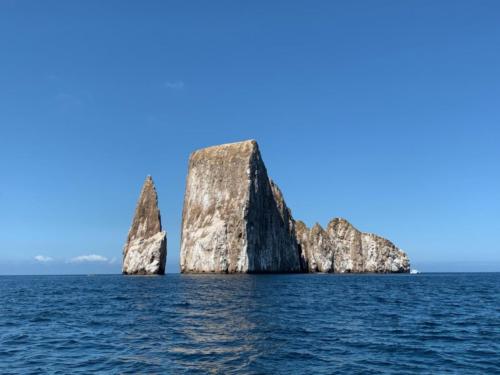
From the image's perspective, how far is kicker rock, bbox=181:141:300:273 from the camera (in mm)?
107250

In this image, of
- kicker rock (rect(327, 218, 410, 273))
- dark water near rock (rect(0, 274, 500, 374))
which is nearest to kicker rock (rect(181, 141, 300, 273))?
kicker rock (rect(327, 218, 410, 273))

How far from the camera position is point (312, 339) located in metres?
24.0

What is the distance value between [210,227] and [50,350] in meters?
89.8

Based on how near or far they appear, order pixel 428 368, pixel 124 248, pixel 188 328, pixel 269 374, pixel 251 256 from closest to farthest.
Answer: pixel 269 374 → pixel 428 368 → pixel 188 328 → pixel 251 256 → pixel 124 248

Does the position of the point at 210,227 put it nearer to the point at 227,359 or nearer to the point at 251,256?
the point at 251,256

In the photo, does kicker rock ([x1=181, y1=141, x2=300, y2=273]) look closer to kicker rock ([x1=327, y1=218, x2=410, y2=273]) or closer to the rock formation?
the rock formation

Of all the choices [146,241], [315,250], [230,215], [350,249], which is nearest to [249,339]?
[230,215]

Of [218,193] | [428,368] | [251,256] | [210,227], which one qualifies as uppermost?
[218,193]

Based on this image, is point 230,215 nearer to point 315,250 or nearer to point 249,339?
point 315,250

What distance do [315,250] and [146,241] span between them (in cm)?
6118

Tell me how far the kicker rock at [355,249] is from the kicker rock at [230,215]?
4015cm

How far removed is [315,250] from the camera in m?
154

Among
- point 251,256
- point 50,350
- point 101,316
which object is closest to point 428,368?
point 50,350

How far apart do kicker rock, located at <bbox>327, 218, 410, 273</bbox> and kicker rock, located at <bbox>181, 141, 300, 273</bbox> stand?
40149 mm
